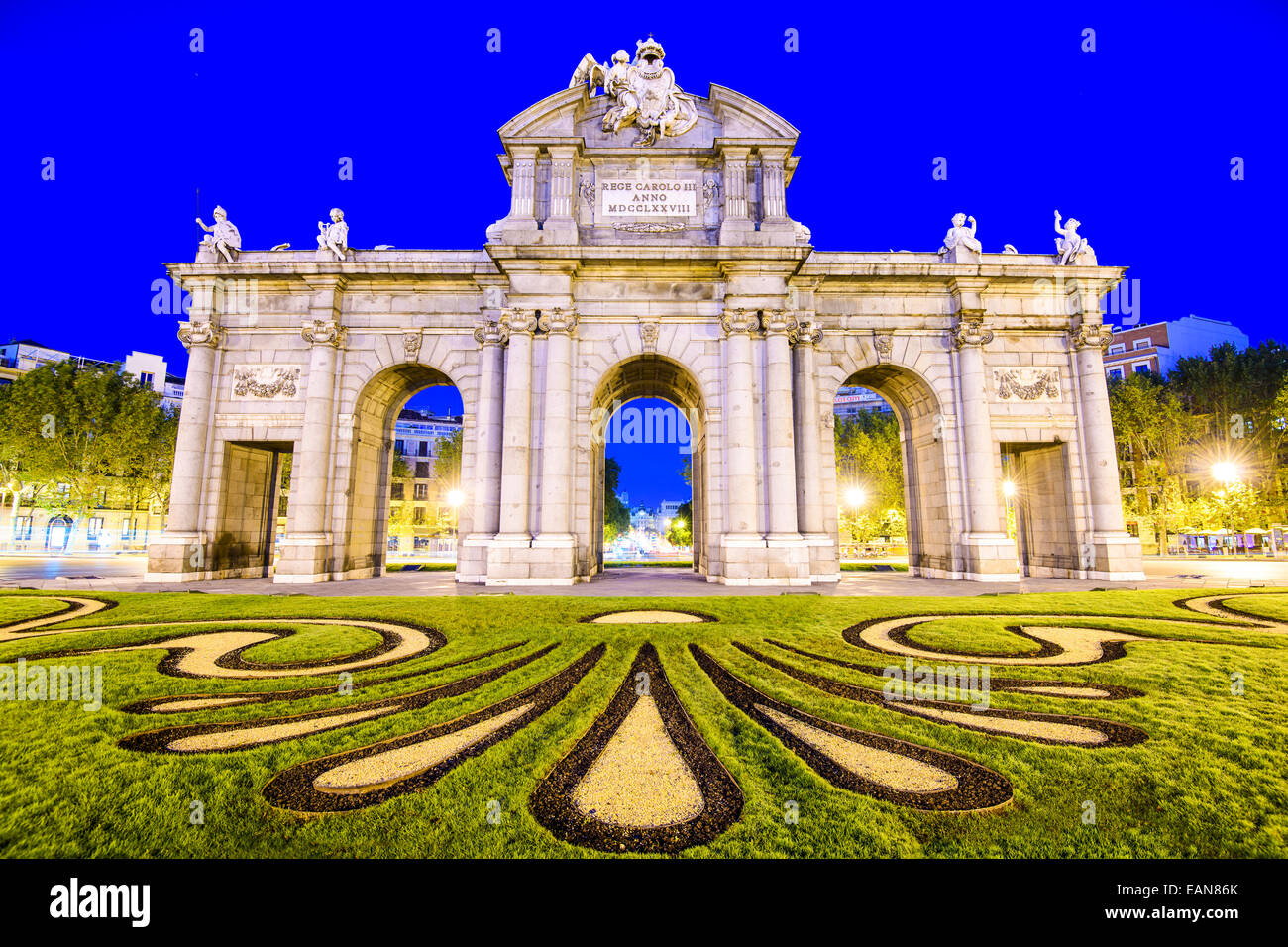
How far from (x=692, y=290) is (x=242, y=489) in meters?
19.4

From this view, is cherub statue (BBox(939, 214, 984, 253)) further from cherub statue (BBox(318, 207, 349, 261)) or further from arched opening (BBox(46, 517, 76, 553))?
arched opening (BBox(46, 517, 76, 553))

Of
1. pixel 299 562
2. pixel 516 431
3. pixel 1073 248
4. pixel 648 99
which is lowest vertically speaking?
pixel 299 562

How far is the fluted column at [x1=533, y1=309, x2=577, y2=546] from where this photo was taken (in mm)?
17953

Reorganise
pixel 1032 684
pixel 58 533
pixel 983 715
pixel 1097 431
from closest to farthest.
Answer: pixel 983 715 < pixel 1032 684 < pixel 1097 431 < pixel 58 533

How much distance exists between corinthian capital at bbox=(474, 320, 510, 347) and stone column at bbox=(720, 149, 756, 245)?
28.5ft

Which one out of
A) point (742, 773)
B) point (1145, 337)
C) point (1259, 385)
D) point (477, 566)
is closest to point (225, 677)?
point (742, 773)

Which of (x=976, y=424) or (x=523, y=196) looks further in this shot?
(x=976, y=424)

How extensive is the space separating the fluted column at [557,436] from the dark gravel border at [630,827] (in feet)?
39.4

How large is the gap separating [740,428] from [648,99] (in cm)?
1267

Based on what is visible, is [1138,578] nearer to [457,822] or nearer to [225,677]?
[457,822]

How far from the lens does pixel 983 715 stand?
19.2 ft

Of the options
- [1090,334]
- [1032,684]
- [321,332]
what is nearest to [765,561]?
[1032,684]

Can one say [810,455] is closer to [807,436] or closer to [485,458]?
[807,436]

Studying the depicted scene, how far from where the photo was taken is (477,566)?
18.4 metres
